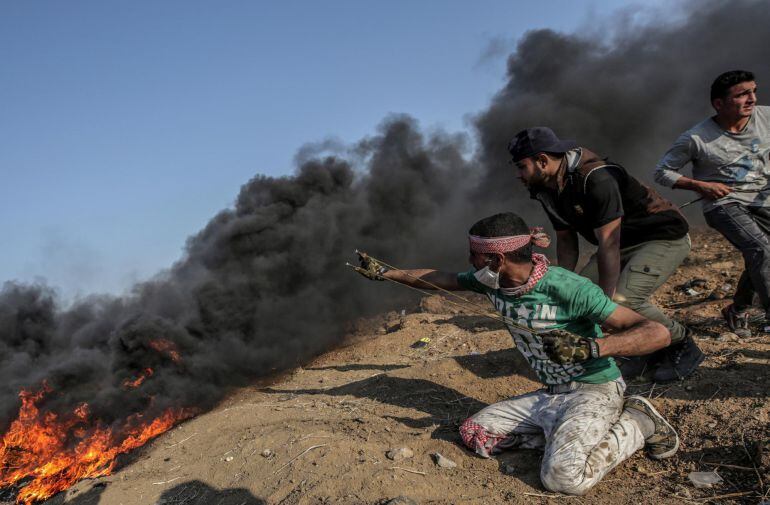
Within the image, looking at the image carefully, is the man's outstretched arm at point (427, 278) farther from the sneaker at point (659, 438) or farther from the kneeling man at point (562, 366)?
the sneaker at point (659, 438)

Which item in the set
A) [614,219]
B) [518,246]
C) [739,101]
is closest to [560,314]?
[518,246]

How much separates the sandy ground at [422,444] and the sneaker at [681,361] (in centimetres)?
7

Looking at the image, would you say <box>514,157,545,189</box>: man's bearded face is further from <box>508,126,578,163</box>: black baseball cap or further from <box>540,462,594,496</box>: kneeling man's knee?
<box>540,462,594,496</box>: kneeling man's knee

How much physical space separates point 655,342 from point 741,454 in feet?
2.98

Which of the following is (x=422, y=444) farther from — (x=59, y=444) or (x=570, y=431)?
(x=59, y=444)

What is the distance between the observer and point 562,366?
307cm

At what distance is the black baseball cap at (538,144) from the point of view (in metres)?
3.37

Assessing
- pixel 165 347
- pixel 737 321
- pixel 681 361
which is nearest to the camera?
pixel 681 361

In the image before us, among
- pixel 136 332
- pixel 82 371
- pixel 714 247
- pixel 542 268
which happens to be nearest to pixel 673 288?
pixel 714 247

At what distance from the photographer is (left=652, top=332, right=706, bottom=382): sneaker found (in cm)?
366

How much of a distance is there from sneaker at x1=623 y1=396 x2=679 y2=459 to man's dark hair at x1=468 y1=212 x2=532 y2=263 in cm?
114

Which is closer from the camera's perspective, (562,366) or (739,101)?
(562,366)

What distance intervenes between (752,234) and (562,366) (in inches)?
78.0

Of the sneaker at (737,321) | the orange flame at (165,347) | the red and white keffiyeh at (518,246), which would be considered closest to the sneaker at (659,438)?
the red and white keffiyeh at (518,246)
